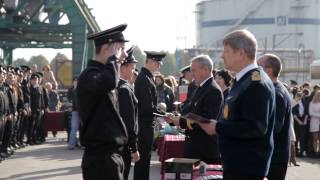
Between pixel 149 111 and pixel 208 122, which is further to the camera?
pixel 149 111

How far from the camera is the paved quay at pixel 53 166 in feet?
35.4

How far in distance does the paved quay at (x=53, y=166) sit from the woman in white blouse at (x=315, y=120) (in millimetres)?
724

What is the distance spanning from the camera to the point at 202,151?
21.5ft

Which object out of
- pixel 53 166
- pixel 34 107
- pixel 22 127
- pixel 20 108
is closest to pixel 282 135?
pixel 53 166

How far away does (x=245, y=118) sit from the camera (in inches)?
168

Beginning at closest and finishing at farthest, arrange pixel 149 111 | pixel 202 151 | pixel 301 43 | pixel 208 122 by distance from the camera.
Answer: pixel 208 122 → pixel 202 151 → pixel 149 111 → pixel 301 43

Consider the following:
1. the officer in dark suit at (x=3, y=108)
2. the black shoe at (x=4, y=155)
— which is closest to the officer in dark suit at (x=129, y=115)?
the officer in dark suit at (x=3, y=108)

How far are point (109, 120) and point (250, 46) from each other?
4.00 feet

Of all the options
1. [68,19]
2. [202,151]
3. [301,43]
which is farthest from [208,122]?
[301,43]

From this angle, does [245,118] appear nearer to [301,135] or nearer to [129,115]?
[129,115]

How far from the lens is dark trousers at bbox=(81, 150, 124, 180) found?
447cm

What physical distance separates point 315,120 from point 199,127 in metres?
9.63

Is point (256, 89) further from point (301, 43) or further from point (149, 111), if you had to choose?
point (301, 43)

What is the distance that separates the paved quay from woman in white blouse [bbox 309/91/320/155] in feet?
2.38
